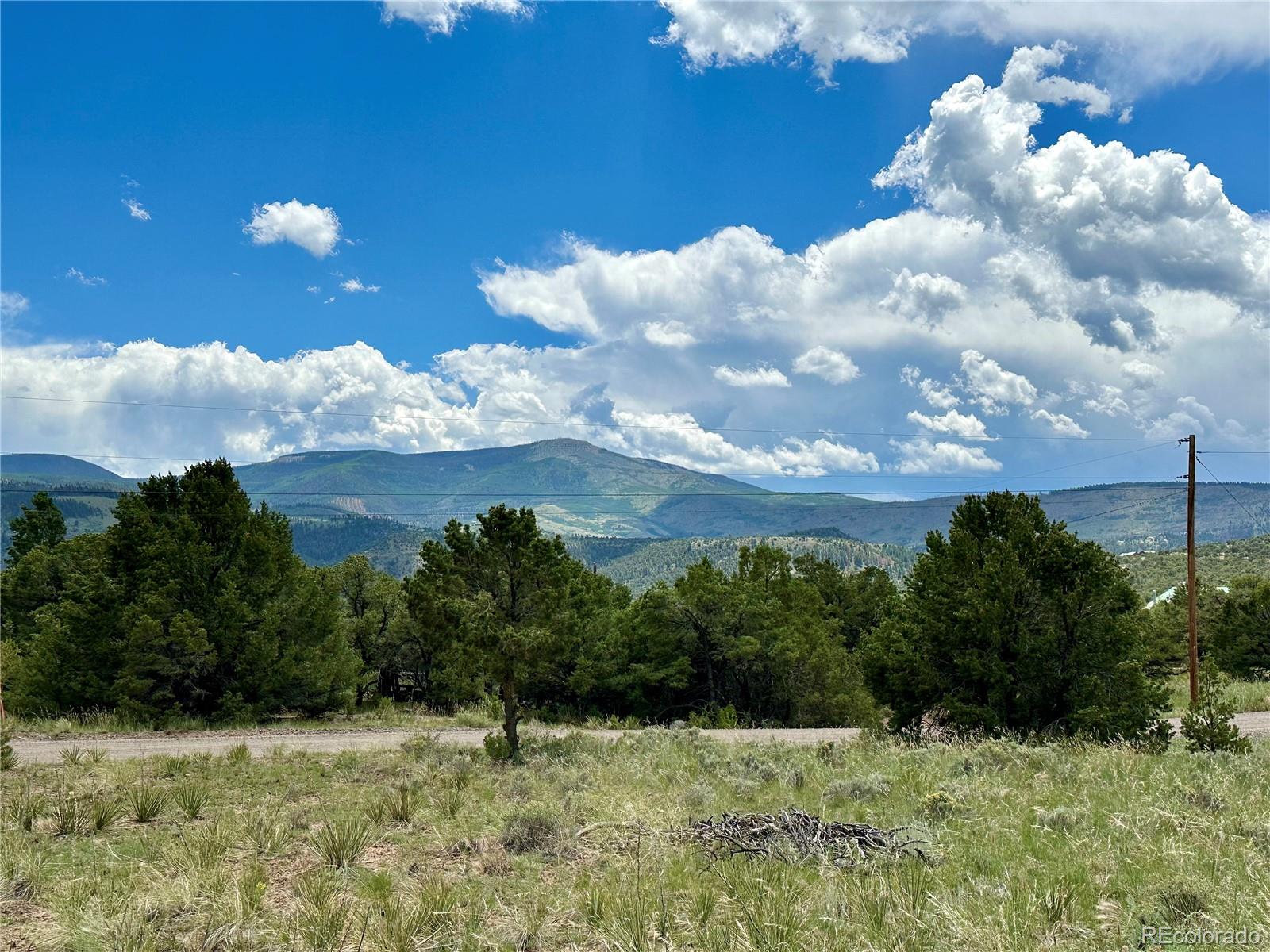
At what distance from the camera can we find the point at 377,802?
1027cm

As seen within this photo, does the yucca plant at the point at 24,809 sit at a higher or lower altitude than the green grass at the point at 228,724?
higher

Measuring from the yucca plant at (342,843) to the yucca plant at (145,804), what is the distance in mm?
3316

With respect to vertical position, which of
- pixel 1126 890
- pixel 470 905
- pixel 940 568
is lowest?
pixel 470 905

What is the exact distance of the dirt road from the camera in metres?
18.3

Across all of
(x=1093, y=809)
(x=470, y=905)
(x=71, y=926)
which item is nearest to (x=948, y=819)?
(x=1093, y=809)

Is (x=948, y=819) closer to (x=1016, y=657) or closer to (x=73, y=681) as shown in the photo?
(x=1016, y=657)

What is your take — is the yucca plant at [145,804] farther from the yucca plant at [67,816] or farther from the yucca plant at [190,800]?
the yucca plant at [67,816]

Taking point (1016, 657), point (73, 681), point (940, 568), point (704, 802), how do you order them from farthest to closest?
point (73, 681) → point (940, 568) → point (1016, 657) → point (704, 802)

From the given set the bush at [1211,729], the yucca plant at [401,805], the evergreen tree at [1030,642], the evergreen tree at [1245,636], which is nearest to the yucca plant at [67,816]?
the yucca plant at [401,805]

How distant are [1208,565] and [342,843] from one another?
164 m

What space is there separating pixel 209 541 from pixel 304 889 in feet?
80.2

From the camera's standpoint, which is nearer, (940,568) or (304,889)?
(304,889)

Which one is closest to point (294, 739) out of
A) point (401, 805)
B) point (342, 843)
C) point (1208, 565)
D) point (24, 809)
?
point (24, 809)

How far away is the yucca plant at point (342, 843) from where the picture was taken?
25.6 feet
